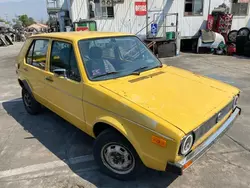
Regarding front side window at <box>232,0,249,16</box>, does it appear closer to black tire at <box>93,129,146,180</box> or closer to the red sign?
the red sign

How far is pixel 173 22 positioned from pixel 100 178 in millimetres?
12993

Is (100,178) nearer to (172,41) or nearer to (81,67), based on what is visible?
(81,67)

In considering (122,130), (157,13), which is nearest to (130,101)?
(122,130)

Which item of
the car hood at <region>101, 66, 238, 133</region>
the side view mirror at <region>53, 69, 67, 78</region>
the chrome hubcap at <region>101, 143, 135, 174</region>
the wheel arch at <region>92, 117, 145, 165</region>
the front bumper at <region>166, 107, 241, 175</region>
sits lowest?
the chrome hubcap at <region>101, 143, 135, 174</region>

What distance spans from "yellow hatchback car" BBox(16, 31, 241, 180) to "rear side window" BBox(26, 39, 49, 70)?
0.04 meters

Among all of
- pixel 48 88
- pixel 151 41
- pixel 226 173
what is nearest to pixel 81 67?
pixel 48 88

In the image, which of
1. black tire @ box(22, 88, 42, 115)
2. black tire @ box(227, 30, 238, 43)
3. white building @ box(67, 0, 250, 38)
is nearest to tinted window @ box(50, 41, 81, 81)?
black tire @ box(22, 88, 42, 115)

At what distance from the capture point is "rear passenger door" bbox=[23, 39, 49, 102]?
12.1ft

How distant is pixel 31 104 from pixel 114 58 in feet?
8.16

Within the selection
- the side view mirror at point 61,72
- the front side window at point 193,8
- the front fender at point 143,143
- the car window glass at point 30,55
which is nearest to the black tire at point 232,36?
the front side window at point 193,8

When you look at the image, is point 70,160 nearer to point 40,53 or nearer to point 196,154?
point 196,154

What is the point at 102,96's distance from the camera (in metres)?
2.54

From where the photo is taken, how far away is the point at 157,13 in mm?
13523

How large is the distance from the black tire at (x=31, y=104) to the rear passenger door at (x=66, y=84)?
3.67 ft
